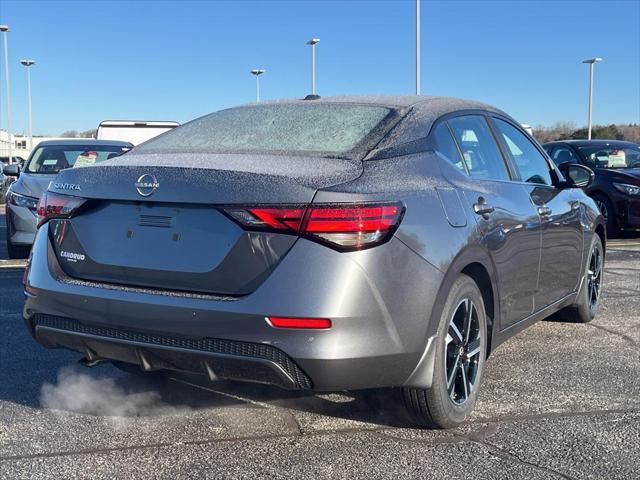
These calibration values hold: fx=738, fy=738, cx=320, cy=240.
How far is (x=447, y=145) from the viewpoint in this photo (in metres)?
3.70

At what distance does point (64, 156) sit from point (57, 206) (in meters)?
6.99

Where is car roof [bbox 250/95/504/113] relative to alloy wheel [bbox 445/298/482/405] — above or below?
above

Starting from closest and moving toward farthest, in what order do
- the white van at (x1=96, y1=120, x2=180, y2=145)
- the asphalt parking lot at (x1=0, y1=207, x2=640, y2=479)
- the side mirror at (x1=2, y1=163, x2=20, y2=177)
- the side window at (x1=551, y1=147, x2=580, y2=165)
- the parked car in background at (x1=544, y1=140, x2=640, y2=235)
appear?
the asphalt parking lot at (x1=0, y1=207, x2=640, y2=479) → the side mirror at (x1=2, y1=163, x2=20, y2=177) → the parked car in background at (x1=544, y1=140, x2=640, y2=235) → the side window at (x1=551, y1=147, x2=580, y2=165) → the white van at (x1=96, y1=120, x2=180, y2=145)

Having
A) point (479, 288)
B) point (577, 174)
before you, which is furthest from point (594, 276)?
point (479, 288)

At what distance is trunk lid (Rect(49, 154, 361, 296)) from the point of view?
2.86 m

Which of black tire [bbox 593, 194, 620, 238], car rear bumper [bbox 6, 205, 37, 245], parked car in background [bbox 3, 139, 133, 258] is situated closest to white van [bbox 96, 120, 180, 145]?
parked car in background [bbox 3, 139, 133, 258]

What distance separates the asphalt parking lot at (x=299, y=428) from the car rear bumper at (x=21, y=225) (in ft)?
13.6

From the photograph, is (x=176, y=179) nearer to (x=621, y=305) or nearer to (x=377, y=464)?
(x=377, y=464)

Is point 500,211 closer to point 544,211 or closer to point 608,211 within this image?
point 544,211

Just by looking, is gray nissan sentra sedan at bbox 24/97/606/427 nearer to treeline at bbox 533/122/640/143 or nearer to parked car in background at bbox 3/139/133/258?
parked car in background at bbox 3/139/133/258

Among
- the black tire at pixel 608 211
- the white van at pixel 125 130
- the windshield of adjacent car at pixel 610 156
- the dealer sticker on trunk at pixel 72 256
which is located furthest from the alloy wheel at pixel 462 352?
the white van at pixel 125 130

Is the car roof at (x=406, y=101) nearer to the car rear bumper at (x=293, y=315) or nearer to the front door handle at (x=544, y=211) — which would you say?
the front door handle at (x=544, y=211)

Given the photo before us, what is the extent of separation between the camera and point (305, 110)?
3951mm

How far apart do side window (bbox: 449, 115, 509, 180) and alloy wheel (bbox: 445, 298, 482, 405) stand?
0.74 m
